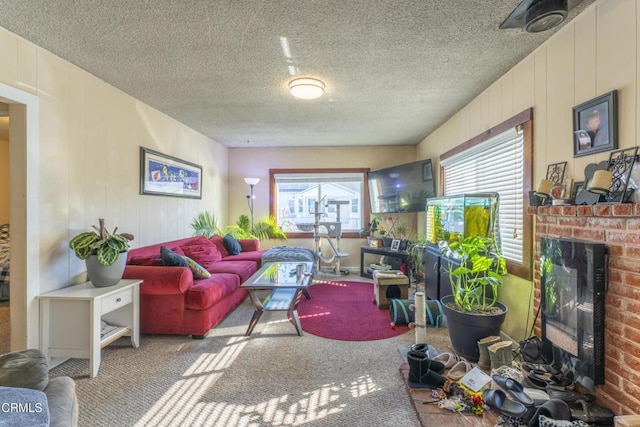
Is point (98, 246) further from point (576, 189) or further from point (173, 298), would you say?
point (576, 189)

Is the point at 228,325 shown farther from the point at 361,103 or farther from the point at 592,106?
the point at 592,106

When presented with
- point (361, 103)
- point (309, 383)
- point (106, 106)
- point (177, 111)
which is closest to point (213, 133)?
point (177, 111)

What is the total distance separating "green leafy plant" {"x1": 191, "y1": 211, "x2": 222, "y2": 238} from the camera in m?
4.64

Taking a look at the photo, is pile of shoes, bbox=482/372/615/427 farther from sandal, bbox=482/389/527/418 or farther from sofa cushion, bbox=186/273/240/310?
sofa cushion, bbox=186/273/240/310

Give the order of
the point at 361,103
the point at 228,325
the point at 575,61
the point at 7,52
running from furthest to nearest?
the point at 361,103 < the point at 228,325 < the point at 7,52 < the point at 575,61

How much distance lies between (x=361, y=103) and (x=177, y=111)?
2.27 meters

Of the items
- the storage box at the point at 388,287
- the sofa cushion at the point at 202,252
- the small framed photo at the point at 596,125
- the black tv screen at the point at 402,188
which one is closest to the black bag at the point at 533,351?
the small framed photo at the point at 596,125

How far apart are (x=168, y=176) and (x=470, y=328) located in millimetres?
3802

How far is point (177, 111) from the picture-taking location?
371cm

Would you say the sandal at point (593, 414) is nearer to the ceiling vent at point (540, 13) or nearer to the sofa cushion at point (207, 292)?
the ceiling vent at point (540, 13)

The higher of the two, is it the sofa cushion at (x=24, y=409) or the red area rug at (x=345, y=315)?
the sofa cushion at (x=24, y=409)

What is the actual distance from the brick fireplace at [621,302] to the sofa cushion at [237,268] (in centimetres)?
321

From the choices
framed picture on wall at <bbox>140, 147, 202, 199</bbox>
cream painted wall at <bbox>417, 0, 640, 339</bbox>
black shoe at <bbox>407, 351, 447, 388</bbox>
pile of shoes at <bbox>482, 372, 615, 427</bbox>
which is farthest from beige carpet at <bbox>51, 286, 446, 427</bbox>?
framed picture on wall at <bbox>140, 147, 202, 199</bbox>

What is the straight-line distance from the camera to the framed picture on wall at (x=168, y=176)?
3457 millimetres
